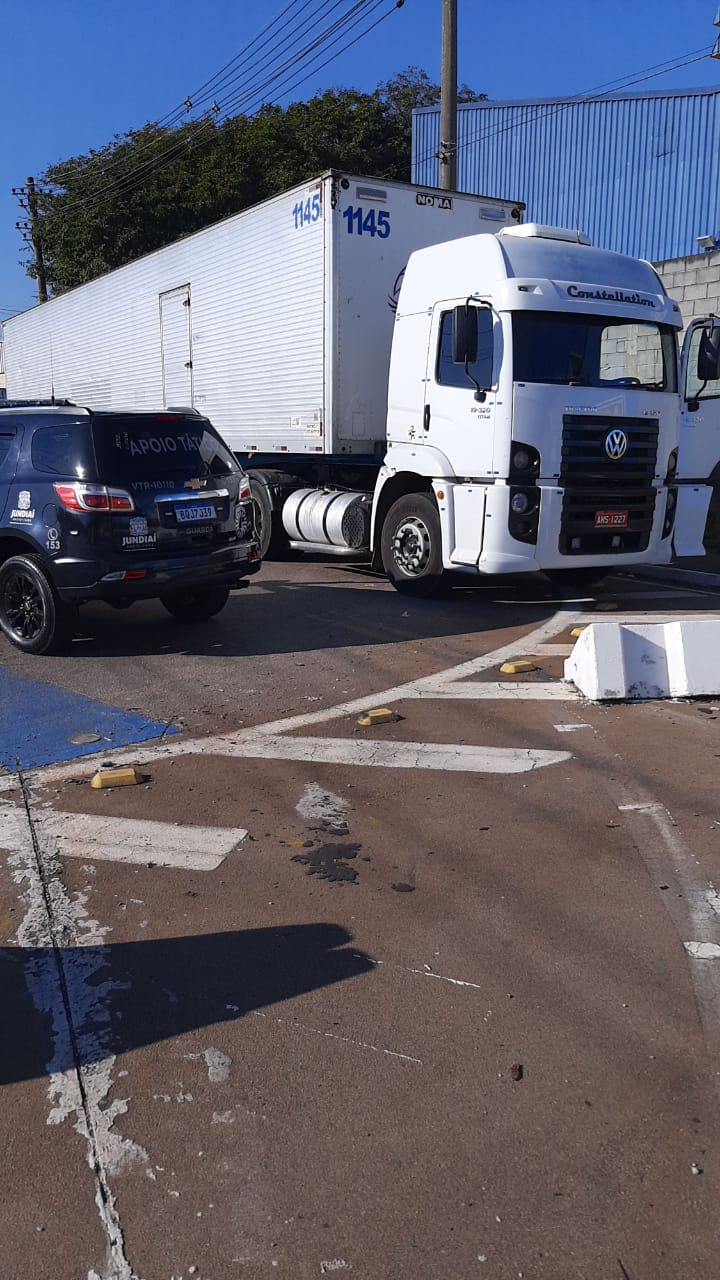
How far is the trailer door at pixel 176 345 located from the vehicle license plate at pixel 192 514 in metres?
7.54

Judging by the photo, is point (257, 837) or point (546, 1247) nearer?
point (546, 1247)

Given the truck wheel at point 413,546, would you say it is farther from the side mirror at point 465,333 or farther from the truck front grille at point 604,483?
the side mirror at point 465,333

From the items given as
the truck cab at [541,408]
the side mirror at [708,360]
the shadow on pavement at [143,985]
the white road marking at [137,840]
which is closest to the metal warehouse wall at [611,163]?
the side mirror at [708,360]

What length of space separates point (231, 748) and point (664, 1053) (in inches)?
136

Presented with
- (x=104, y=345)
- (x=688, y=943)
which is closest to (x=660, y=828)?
(x=688, y=943)

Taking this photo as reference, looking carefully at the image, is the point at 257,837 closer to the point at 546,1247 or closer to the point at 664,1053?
the point at 664,1053

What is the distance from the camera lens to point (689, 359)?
10508 millimetres

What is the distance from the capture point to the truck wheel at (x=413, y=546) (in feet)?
34.0

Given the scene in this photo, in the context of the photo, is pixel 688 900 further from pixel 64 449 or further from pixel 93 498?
pixel 64 449

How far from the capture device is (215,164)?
3675cm

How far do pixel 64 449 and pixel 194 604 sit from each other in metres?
2.11

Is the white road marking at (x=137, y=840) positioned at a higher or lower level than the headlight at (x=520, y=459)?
lower

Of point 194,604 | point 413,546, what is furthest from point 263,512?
point 194,604

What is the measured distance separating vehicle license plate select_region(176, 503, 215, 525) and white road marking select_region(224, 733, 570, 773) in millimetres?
2535
